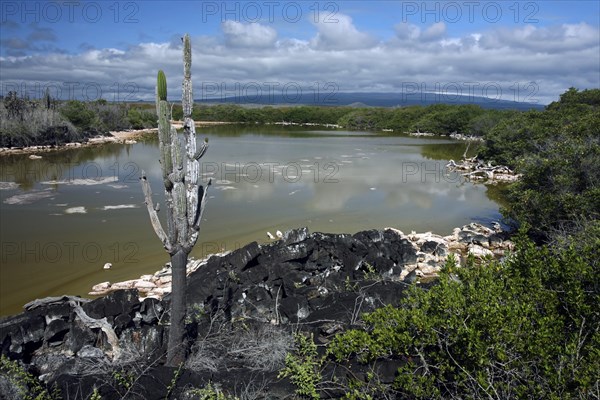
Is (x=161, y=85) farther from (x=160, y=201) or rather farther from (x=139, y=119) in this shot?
(x=139, y=119)

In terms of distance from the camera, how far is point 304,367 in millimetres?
4859

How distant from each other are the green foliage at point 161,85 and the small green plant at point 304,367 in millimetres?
3244

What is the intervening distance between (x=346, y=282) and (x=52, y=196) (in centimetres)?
1321

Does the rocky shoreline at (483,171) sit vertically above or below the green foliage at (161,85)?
below

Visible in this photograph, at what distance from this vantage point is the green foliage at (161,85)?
15.5 ft

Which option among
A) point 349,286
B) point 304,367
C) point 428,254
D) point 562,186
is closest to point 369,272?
point 349,286

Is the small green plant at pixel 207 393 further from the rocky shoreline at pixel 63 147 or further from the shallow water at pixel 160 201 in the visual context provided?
the rocky shoreline at pixel 63 147

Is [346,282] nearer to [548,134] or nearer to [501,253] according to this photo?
[501,253]

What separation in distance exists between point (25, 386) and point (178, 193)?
98.9 inches

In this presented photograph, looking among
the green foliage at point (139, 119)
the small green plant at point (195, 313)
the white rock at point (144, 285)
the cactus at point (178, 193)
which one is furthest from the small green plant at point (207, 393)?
the green foliage at point (139, 119)

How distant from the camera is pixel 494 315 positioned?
12.1 ft

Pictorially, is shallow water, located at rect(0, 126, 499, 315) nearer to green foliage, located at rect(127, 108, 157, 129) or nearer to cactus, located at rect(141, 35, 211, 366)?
cactus, located at rect(141, 35, 211, 366)

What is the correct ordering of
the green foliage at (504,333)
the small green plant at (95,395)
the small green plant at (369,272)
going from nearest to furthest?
the green foliage at (504,333) < the small green plant at (95,395) < the small green plant at (369,272)

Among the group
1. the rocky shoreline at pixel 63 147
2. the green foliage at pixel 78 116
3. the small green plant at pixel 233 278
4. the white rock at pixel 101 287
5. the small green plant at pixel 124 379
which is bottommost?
the white rock at pixel 101 287
